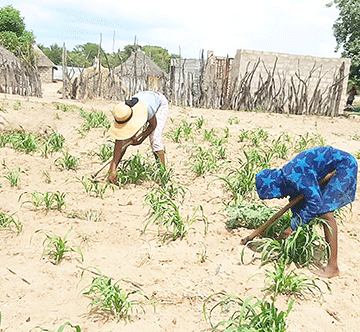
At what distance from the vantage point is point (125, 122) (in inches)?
156

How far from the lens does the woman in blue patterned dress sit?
271 cm

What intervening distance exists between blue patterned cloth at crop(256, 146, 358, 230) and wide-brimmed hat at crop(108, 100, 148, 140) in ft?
5.35

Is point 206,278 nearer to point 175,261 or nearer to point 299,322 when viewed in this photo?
point 175,261

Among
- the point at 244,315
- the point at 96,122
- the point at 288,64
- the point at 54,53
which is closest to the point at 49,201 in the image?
the point at 244,315

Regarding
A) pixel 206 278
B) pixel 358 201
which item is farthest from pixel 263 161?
pixel 206 278

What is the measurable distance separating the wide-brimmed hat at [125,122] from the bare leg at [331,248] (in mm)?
1967

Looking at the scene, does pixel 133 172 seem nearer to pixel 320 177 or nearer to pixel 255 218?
pixel 255 218

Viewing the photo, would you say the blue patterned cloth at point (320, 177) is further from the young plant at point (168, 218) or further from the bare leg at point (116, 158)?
the bare leg at point (116, 158)

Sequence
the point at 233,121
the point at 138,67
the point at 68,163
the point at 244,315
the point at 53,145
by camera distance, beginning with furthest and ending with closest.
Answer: the point at 138,67
the point at 233,121
the point at 53,145
the point at 68,163
the point at 244,315

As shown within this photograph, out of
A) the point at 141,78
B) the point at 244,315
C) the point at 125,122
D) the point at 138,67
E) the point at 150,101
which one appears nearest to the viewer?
the point at 244,315

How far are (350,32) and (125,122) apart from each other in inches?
807

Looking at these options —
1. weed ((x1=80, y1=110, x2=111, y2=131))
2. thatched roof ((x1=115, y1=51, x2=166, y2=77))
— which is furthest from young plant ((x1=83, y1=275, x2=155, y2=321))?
thatched roof ((x1=115, y1=51, x2=166, y2=77))

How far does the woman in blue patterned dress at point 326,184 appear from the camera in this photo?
8.89ft

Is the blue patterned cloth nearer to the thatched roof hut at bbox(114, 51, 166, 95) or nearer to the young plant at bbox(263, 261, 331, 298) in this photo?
the young plant at bbox(263, 261, 331, 298)
